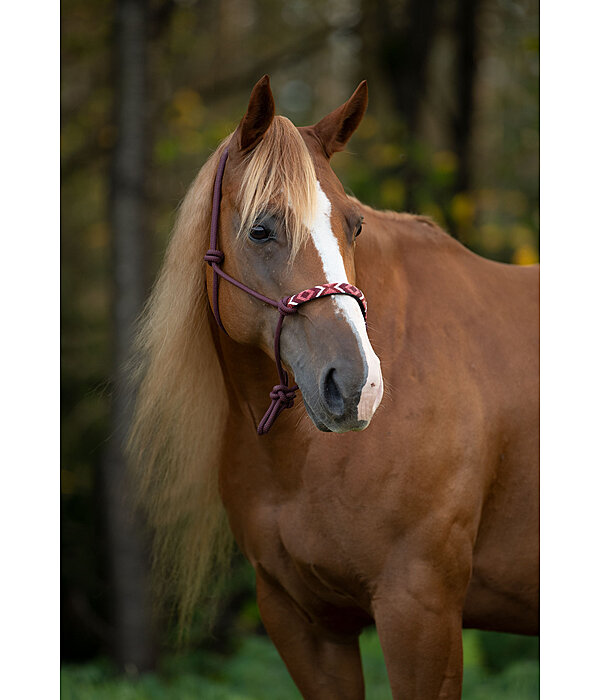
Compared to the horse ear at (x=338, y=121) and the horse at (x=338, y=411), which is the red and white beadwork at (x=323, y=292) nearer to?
the horse at (x=338, y=411)

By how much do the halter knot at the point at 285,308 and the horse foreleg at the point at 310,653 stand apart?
3.07ft

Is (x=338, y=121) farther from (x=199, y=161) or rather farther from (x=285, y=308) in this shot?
(x=199, y=161)

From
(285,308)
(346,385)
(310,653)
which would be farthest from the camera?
(310,653)

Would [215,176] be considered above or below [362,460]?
above

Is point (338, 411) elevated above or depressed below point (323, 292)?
below

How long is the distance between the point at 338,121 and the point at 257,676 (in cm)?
310

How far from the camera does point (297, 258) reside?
66.0 inches

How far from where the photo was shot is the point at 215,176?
75.0 inches

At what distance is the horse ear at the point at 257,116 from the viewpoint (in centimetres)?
171

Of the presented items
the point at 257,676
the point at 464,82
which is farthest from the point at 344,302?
the point at 464,82

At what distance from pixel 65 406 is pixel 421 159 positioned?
2.42 meters

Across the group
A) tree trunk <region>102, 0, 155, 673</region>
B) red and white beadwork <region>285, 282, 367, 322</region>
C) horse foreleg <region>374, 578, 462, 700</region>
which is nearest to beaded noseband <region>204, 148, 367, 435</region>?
red and white beadwork <region>285, 282, 367, 322</region>
